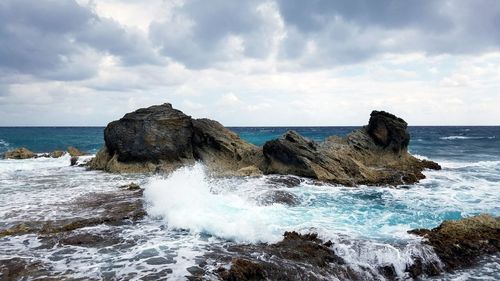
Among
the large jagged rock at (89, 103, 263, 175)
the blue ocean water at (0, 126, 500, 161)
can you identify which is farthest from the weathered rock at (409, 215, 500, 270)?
the blue ocean water at (0, 126, 500, 161)

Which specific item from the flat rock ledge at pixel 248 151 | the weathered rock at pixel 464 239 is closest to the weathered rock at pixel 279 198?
the flat rock ledge at pixel 248 151

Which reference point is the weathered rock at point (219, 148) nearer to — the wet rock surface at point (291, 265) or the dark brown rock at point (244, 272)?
the wet rock surface at point (291, 265)

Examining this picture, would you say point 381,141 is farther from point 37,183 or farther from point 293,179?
point 37,183

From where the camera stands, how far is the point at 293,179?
18859 mm

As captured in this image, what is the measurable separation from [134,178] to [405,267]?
1440 cm

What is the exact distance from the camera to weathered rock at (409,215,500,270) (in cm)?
912

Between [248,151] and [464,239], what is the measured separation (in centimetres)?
1472

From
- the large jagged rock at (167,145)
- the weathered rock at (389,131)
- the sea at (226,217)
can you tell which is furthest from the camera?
the weathered rock at (389,131)

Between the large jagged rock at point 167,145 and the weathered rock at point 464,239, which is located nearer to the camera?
the weathered rock at point 464,239

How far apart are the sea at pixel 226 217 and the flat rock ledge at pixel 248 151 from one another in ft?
5.26

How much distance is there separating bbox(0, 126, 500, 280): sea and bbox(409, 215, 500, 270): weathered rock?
12.4 inches

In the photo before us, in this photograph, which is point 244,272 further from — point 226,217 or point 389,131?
point 389,131

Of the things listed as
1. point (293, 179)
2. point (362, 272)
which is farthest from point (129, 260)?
point (293, 179)

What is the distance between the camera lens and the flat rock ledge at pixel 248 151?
2039 cm
